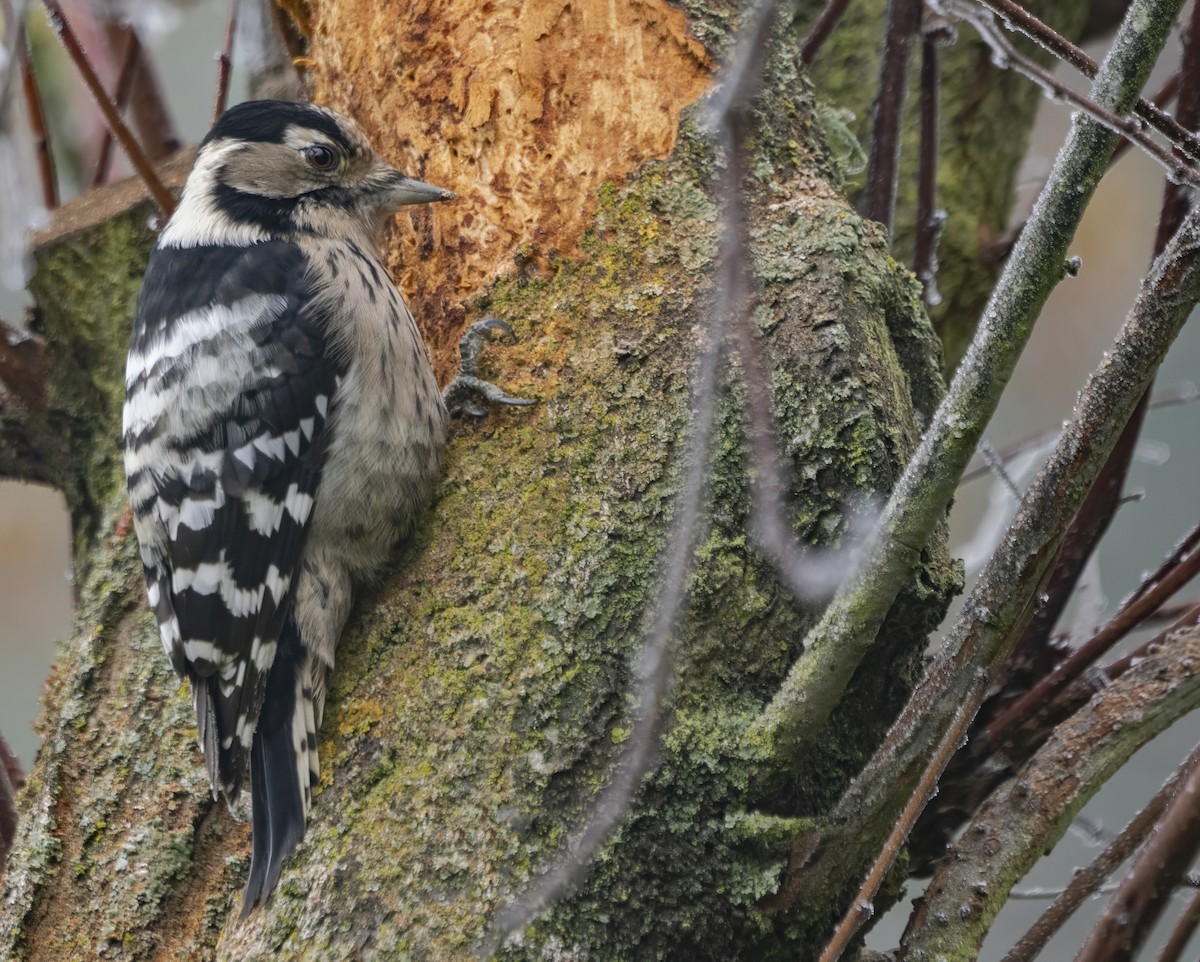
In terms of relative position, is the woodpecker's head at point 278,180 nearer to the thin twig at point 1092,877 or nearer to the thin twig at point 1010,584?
the thin twig at point 1010,584

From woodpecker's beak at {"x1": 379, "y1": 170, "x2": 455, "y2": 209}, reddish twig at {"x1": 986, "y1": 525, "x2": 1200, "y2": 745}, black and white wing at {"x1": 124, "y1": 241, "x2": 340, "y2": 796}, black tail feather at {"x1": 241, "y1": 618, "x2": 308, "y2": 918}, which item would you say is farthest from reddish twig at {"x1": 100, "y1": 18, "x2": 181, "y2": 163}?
reddish twig at {"x1": 986, "y1": 525, "x2": 1200, "y2": 745}

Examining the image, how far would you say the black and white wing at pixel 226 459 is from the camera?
2.29 m

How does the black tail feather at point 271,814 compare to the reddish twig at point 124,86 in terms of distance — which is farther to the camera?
the reddish twig at point 124,86

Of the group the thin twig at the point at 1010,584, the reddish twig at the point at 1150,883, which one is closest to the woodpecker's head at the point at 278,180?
the thin twig at the point at 1010,584

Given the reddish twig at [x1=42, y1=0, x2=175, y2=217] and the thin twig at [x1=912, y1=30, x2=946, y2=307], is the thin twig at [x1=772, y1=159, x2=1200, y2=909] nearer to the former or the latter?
the thin twig at [x1=912, y1=30, x2=946, y2=307]

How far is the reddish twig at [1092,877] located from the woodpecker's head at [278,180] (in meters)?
1.83

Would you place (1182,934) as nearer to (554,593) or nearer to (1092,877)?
(1092,877)

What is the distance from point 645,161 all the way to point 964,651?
1110 millimetres

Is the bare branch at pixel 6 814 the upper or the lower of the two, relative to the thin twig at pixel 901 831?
lower

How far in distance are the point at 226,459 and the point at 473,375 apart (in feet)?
1.84

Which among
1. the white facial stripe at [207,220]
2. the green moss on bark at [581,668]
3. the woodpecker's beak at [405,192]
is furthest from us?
the white facial stripe at [207,220]

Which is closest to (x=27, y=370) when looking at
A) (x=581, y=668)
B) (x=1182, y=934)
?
(x=581, y=668)

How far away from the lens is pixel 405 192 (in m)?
2.49

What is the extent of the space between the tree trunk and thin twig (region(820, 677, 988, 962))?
24cm
